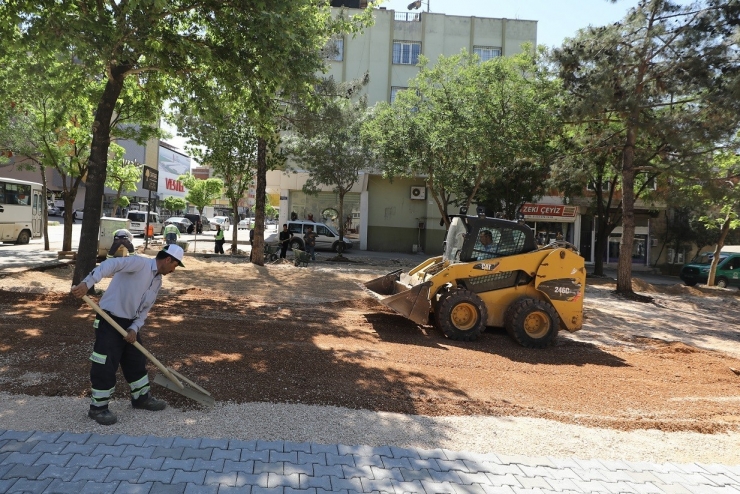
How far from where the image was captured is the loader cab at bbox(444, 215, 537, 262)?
8.82 meters

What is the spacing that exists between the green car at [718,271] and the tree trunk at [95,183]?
22.6 metres

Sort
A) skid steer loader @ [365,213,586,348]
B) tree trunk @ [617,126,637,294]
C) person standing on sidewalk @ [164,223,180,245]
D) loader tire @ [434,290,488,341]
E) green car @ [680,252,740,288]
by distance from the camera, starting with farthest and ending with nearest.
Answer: green car @ [680,252,740,288], person standing on sidewalk @ [164,223,180,245], tree trunk @ [617,126,637,294], skid steer loader @ [365,213,586,348], loader tire @ [434,290,488,341]

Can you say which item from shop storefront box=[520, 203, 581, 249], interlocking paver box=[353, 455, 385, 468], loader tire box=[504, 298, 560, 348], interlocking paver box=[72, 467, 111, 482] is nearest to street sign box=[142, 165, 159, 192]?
loader tire box=[504, 298, 560, 348]

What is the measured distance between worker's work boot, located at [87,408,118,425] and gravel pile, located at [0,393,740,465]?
0.14 feet

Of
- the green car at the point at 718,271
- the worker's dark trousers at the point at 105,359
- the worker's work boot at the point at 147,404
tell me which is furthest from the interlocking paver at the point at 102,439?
the green car at the point at 718,271

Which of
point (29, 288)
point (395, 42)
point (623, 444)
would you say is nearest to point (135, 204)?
point (395, 42)

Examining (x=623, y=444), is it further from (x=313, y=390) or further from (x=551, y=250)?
(x=551, y=250)

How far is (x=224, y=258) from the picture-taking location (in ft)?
69.1

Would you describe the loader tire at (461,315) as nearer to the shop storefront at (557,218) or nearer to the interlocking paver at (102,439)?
the interlocking paver at (102,439)

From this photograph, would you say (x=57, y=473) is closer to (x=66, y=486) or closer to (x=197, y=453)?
(x=66, y=486)

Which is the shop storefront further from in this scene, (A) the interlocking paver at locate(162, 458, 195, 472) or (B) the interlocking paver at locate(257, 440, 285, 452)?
(A) the interlocking paver at locate(162, 458, 195, 472)

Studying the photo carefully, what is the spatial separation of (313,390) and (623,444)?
2835 mm

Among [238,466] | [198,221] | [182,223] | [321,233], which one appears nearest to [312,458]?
[238,466]

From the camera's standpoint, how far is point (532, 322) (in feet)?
28.7
